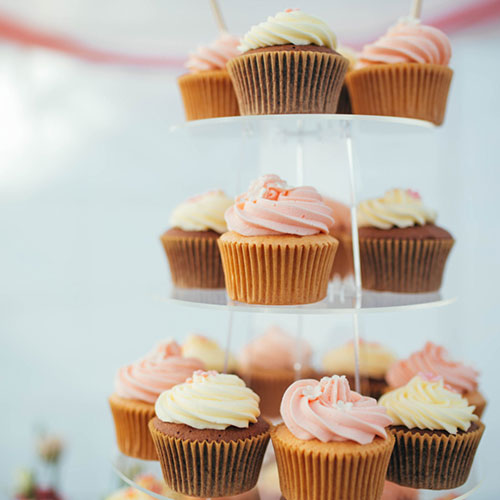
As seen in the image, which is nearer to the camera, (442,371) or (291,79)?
(291,79)

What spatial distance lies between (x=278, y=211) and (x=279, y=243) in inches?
3.4

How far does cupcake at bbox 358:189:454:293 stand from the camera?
2.03m

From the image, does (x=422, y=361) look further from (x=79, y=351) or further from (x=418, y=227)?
(x=79, y=351)

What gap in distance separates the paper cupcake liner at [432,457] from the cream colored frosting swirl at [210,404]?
1.38ft

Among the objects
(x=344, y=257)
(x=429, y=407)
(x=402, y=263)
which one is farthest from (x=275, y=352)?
(x=429, y=407)

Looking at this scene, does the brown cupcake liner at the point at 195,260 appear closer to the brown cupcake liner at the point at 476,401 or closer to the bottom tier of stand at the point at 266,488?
the bottom tier of stand at the point at 266,488

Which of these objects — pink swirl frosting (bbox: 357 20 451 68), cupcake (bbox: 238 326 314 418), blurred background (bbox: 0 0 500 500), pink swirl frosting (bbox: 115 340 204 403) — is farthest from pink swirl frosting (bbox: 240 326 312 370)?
blurred background (bbox: 0 0 500 500)

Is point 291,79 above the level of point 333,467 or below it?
above

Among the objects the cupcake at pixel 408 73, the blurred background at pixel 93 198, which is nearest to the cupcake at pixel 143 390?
the cupcake at pixel 408 73

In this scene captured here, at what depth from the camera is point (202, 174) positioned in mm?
4043

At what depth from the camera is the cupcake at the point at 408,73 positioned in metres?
1.97

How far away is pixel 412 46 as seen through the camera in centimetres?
197

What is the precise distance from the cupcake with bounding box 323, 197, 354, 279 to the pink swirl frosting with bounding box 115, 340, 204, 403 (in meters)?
0.56

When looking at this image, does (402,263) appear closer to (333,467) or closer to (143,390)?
(333,467)
